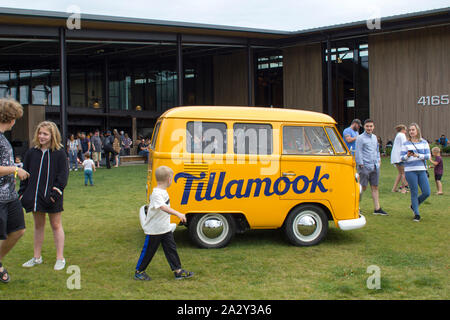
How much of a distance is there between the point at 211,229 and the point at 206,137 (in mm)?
1303

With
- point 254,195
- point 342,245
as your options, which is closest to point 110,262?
point 254,195

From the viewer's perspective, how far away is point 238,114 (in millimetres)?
6617

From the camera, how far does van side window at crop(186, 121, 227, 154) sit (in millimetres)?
6449

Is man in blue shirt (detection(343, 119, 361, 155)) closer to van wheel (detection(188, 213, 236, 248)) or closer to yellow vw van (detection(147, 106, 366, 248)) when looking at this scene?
yellow vw van (detection(147, 106, 366, 248))

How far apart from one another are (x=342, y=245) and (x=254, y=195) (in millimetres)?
1526

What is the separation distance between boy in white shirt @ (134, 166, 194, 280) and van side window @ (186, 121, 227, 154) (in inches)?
55.1

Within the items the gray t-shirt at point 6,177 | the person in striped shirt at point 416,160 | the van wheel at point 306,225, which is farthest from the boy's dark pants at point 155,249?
the person in striped shirt at point 416,160

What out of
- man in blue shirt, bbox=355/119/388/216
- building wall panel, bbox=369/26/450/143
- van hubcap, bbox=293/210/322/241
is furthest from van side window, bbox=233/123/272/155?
building wall panel, bbox=369/26/450/143

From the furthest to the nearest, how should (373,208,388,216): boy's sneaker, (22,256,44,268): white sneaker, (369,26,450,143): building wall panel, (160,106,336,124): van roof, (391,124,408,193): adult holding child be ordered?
(369,26,450,143): building wall panel → (391,124,408,193): adult holding child → (373,208,388,216): boy's sneaker → (160,106,336,124): van roof → (22,256,44,268): white sneaker

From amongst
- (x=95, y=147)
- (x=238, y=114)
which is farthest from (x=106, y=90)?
(x=238, y=114)

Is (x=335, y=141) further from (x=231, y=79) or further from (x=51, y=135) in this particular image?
(x=231, y=79)

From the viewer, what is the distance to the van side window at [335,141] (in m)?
6.80

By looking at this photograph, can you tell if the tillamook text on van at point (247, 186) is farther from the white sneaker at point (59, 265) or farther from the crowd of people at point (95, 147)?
the crowd of people at point (95, 147)

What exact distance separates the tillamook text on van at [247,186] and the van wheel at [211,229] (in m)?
0.32
